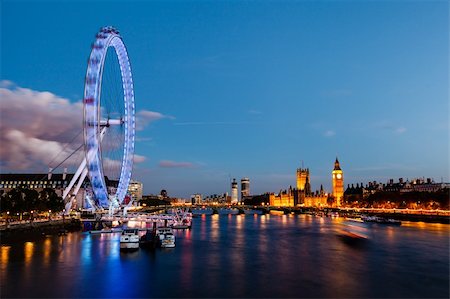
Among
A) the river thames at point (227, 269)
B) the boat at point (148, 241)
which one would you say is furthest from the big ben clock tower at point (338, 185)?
the boat at point (148, 241)

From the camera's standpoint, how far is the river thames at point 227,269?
87.8ft

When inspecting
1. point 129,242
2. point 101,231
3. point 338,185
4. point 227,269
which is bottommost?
point 101,231

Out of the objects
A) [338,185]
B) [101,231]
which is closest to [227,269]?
[101,231]

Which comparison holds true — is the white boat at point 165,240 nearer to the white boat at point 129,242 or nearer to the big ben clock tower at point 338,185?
the white boat at point 129,242

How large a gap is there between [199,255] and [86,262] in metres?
10.5

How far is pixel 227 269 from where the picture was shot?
112 ft

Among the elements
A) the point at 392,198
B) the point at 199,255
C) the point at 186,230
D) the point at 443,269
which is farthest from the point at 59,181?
the point at 443,269

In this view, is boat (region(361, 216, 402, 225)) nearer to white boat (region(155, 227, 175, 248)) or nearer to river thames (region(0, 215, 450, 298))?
river thames (region(0, 215, 450, 298))

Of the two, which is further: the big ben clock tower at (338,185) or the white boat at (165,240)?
the big ben clock tower at (338,185)

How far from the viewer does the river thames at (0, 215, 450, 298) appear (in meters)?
26.8

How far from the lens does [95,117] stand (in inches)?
1946

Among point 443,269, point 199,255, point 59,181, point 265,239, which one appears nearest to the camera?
point 443,269

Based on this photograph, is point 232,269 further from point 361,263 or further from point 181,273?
point 361,263

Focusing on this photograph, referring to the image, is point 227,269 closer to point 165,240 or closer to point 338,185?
point 165,240
